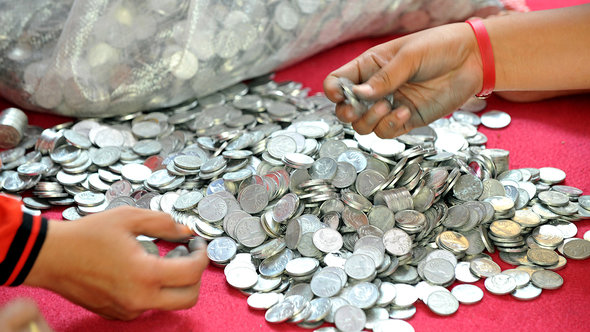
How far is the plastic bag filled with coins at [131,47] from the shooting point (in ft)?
5.37

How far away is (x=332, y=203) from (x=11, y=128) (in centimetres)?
94

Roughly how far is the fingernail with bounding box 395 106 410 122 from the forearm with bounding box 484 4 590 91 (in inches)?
8.9

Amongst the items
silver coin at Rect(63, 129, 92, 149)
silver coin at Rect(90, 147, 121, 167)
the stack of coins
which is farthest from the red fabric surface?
the stack of coins

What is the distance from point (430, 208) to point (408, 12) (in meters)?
0.93

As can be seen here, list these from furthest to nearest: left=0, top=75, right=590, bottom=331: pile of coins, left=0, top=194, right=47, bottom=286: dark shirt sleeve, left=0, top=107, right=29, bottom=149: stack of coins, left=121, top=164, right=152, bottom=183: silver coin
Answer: left=0, top=107, right=29, bottom=149: stack of coins, left=121, top=164, right=152, bottom=183: silver coin, left=0, top=75, right=590, bottom=331: pile of coins, left=0, top=194, right=47, bottom=286: dark shirt sleeve

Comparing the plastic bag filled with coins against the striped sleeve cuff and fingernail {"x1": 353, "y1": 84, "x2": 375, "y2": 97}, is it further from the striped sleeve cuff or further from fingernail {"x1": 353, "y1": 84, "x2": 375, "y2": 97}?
the striped sleeve cuff

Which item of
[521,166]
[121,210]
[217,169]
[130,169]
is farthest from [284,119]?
[121,210]

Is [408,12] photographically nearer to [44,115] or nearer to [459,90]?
[459,90]

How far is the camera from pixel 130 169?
1500 mm

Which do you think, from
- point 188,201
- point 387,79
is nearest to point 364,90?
point 387,79

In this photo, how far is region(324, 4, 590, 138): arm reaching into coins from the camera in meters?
1.23

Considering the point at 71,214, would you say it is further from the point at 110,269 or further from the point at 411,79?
the point at 411,79

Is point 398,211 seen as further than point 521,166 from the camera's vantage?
No

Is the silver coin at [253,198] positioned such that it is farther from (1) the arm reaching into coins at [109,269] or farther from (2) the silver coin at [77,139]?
(2) the silver coin at [77,139]
